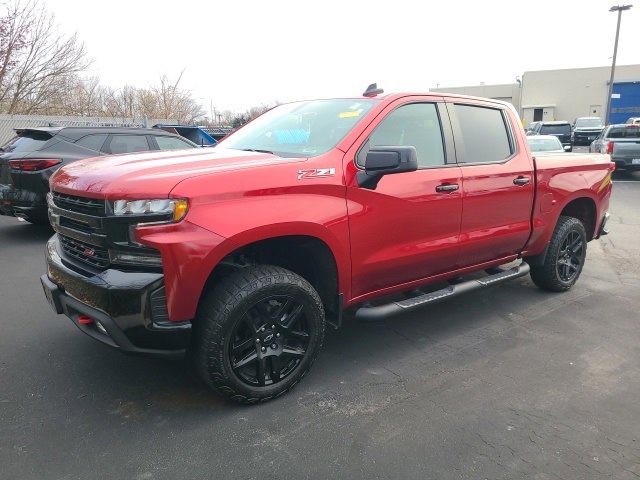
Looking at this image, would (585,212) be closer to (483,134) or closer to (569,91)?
(483,134)

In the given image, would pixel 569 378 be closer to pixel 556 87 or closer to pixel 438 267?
pixel 438 267

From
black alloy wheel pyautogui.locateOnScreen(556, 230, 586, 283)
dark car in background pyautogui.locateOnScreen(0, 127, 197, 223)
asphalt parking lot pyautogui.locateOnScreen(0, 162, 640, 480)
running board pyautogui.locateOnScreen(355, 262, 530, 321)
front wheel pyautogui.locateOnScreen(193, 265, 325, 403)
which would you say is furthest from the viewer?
dark car in background pyautogui.locateOnScreen(0, 127, 197, 223)

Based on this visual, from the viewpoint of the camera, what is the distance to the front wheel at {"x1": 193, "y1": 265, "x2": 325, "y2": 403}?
8.93ft

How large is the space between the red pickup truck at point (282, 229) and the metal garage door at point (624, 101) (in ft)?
131

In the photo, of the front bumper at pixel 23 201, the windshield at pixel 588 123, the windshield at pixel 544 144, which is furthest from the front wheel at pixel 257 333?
the windshield at pixel 588 123

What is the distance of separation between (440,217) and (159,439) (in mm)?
2395

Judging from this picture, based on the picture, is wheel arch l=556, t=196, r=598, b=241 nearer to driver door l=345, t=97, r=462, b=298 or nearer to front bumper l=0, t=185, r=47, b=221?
driver door l=345, t=97, r=462, b=298

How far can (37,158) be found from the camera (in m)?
6.73

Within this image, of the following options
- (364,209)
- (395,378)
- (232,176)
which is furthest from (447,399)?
(232,176)

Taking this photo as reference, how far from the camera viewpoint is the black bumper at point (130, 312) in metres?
2.52

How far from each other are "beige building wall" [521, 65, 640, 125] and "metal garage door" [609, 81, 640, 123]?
1317 cm

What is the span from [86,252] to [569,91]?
59.2m

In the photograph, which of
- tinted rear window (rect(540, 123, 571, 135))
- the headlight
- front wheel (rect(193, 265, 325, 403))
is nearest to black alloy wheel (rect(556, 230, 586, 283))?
front wheel (rect(193, 265, 325, 403))

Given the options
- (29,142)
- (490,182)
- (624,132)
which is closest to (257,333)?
(490,182)
